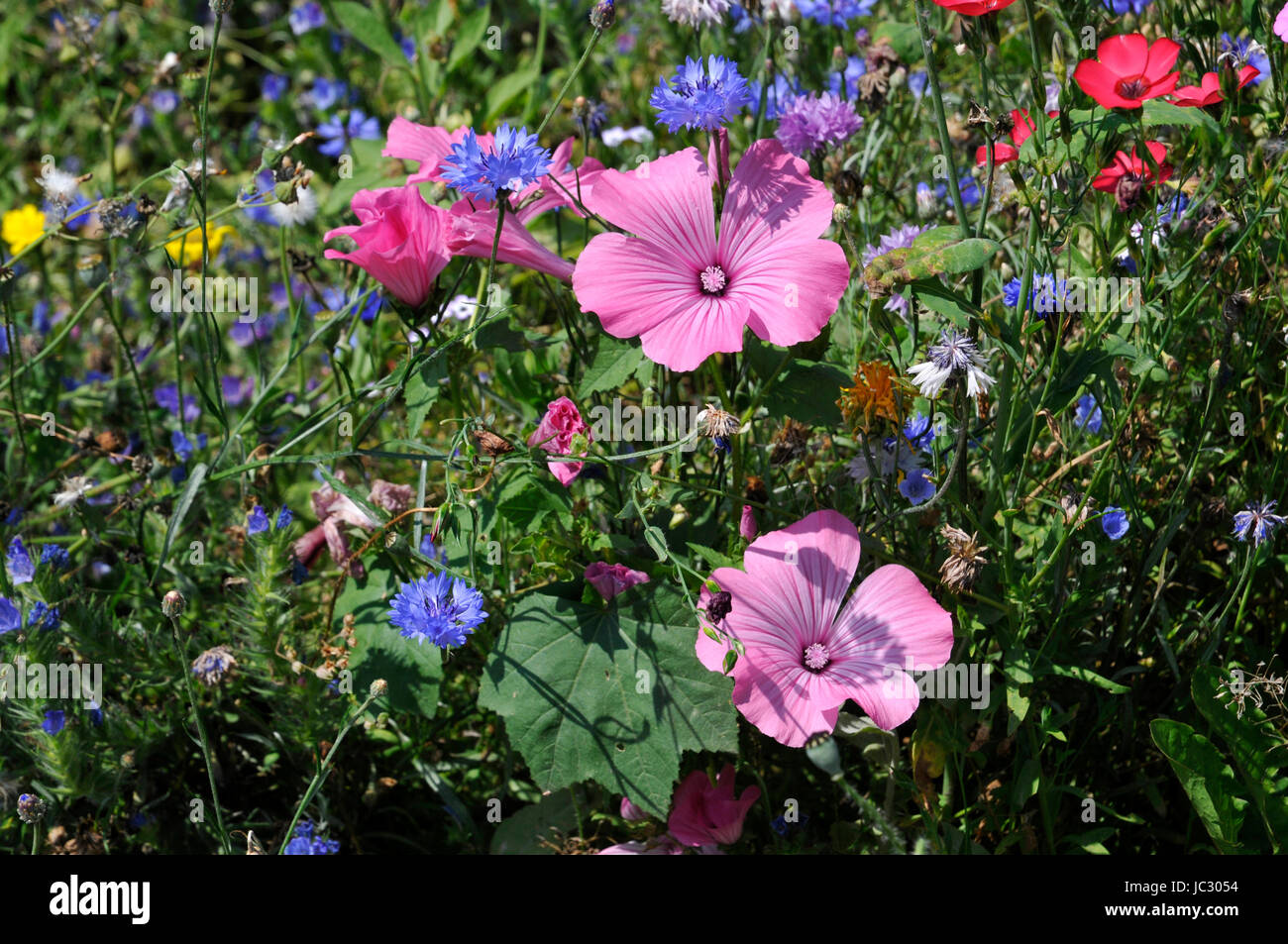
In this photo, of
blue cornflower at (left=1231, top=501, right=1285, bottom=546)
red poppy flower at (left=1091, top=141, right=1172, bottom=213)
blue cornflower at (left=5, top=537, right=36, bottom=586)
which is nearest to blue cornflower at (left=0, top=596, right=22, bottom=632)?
blue cornflower at (left=5, top=537, right=36, bottom=586)

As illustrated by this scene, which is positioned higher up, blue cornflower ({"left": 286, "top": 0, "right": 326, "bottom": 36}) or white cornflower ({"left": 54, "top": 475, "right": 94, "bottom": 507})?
blue cornflower ({"left": 286, "top": 0, "right": 326, "bottom": 36})

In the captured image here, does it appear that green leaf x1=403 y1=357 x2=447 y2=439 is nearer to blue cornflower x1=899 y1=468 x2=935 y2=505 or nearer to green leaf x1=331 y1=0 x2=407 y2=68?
blue cornflower x1=899 y1=468 x2=935 y2=505

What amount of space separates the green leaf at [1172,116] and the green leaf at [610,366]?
66 cm

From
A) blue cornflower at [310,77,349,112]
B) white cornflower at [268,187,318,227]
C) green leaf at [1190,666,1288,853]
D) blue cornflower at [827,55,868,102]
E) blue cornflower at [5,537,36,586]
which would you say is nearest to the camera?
green leaf at [1190,666,1288,853]

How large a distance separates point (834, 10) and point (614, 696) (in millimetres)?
1644

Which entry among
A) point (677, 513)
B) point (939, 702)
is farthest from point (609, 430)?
point (939, 702)

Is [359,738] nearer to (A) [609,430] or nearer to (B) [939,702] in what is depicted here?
(A) [609,430]

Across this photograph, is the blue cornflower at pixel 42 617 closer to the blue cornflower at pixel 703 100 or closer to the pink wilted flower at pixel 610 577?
the pink wilted flower at pixel 610 577

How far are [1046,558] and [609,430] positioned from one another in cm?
62

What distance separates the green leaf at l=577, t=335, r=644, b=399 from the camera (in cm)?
152

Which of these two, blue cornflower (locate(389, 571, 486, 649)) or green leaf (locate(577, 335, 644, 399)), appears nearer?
blue cornflower (locate(389, 571, 486, 649))

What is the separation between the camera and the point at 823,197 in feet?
4.84

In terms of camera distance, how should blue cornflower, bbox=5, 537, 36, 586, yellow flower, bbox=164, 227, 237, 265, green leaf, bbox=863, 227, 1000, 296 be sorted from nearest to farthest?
green leaf, bbox=863, 227, 1000, 296 < blue cornflower, bbox=5, 537, 36, 586 < yellow flower, bbox=164, 227, 237, 265

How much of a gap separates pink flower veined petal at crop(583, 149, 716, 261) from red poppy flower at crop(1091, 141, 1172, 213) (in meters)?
0.48
